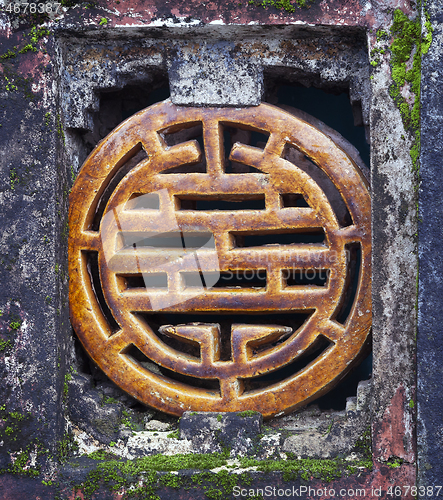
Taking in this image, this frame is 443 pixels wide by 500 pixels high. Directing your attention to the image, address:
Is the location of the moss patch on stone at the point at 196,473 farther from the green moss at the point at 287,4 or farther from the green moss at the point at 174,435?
the green moss at the point at 287,4

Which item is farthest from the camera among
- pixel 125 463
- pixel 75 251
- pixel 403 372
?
pixel 75 251

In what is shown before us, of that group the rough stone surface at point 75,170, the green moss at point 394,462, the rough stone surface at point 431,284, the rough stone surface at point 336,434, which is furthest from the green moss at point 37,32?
the green moss at point 394,462

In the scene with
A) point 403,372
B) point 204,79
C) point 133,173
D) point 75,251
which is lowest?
point 403,372

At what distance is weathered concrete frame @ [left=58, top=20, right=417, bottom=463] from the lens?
5.16 ft

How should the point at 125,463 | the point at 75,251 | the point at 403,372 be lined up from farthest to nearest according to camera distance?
the point at 75,251, the point at 125,463, the point at 403,372

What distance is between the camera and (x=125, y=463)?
1.70m

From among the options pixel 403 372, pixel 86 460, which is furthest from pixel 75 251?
pixel 403 372

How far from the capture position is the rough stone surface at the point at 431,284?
149 centimetres

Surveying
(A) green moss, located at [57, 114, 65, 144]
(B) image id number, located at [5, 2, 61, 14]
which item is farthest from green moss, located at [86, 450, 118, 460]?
(B) image id number, located at [5, 2, 61, 14]

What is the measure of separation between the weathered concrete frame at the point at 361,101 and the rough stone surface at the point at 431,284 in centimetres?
5

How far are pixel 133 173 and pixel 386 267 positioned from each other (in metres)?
0.92

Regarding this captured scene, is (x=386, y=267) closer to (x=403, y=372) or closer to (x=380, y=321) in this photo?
(x=380, y=321)

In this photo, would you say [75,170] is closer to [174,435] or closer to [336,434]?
[174,435]

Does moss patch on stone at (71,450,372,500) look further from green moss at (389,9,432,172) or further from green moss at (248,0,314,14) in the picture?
green moss at (248,0,314,14)
